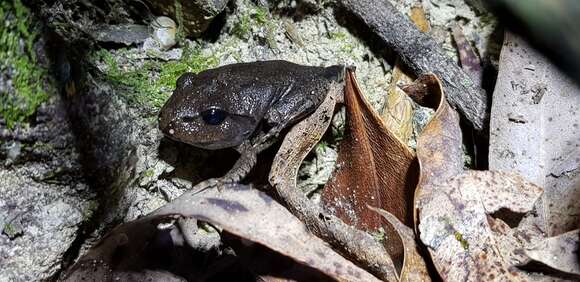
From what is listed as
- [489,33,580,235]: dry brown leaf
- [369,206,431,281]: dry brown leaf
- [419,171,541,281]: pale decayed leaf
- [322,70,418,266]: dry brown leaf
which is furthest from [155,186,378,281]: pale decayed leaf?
[489,33,580,235]: dry brown leaf

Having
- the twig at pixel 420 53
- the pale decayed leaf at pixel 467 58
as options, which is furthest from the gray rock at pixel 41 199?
the pale decayed leaf at pixel 467 58

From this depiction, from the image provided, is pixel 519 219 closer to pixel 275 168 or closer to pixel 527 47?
pixel 527 47

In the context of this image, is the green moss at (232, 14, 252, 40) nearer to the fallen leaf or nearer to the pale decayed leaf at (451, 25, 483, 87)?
the fallen leaf

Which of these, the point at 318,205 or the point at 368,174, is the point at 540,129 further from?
the point at 318,205

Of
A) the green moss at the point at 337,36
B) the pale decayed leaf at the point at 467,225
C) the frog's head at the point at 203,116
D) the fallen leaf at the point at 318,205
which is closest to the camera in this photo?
the pale decayed leaf at the point at 467,225

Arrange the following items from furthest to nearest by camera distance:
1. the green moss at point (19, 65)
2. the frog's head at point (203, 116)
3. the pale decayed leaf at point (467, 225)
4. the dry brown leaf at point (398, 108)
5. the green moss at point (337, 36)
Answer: the green moss at point (337, 36) → the dry brown leaf at point (398, 108) → the frog's head at point (203, 116) → the pale decayed leaf at point (467, 225) → the green moss at point (19, 65)

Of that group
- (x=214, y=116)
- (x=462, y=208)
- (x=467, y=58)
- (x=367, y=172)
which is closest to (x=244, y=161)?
(x=214, y=116)

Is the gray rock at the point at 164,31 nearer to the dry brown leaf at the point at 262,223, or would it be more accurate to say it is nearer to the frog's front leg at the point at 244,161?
the frog's front leg at the point at 244,161
